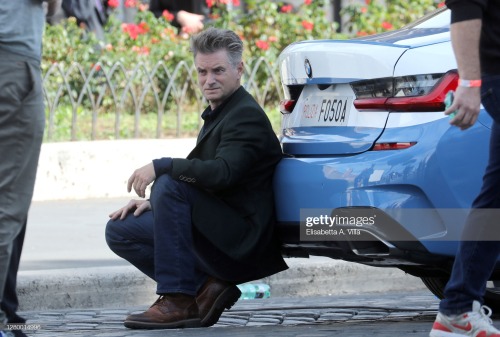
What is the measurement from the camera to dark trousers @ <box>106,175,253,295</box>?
16.7 feet

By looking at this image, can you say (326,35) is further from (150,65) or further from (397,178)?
(397,178)

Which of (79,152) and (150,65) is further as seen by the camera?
(150,65)

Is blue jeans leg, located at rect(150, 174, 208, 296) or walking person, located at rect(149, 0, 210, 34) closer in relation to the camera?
blue jeans leg, located at rect(150, 174, 208, 296)

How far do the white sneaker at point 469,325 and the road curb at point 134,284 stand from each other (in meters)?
2.52

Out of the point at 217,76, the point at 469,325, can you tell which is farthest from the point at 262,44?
the point at 469,325

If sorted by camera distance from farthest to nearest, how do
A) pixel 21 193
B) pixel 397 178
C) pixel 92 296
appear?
pixel 92 296 → pixel 397 178 → pixel 21 193

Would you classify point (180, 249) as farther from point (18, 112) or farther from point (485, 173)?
point (485, 173)

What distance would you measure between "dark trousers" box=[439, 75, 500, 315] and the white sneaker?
0.9 inches

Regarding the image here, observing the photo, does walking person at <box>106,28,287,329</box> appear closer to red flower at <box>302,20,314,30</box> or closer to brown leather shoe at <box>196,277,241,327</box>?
brown leather shoe at <box>196,277,241,327</box>

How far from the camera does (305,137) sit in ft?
17.1

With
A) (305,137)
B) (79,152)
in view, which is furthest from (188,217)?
(79,152)

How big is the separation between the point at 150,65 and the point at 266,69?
107 centimetres

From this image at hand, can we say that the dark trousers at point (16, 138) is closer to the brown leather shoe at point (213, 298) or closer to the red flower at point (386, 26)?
the brown leather shoe at point (213, 298)

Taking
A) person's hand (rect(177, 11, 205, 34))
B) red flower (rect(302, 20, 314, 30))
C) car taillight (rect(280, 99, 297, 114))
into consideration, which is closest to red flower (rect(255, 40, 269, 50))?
red flower (rect(302, 20, 314, 30))
